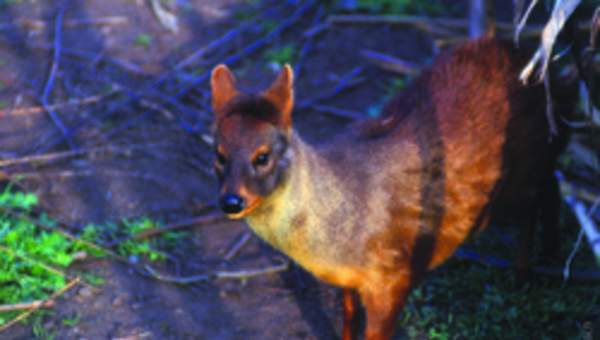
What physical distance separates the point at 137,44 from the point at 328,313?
400cm

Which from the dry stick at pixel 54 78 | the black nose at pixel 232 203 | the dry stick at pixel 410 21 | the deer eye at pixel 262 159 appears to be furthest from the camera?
the dry stick at pixel 410 21

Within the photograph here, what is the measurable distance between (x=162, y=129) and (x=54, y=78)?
1346mm

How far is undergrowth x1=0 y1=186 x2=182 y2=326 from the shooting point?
4.47 meters

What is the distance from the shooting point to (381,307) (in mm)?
Result: 3959

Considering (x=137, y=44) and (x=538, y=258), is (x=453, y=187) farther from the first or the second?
(x=137, y=44)

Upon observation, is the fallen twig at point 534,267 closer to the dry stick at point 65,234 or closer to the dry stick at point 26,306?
the dry stick at point 65,234

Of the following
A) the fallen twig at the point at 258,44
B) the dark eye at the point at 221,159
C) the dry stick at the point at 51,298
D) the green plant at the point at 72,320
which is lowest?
the green plant at the point at 72,320

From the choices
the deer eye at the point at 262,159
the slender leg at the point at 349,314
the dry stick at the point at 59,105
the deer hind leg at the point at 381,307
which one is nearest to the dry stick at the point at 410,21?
the dry stick at the point at 59,105

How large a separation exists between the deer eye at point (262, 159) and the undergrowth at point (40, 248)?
5.38 feet

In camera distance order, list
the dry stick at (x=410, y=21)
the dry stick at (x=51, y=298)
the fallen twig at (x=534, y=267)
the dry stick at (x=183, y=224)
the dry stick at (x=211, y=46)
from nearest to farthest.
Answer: the dry stick at (x=51, y=298) < the fallen twig at (x=534, y=267) < the dry stick at (x=183, y=224) < the dry stick at (x=410, y=21) < the dry stick at (x=211, y=46)

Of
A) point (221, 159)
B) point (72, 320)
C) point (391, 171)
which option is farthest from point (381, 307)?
point (72, 320)

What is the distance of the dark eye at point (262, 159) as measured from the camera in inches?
144

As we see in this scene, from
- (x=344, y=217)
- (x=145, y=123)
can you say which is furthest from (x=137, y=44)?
(x=344, y=217)

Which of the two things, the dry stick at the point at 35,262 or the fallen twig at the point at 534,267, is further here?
the fallen twig at the point at 534,267
